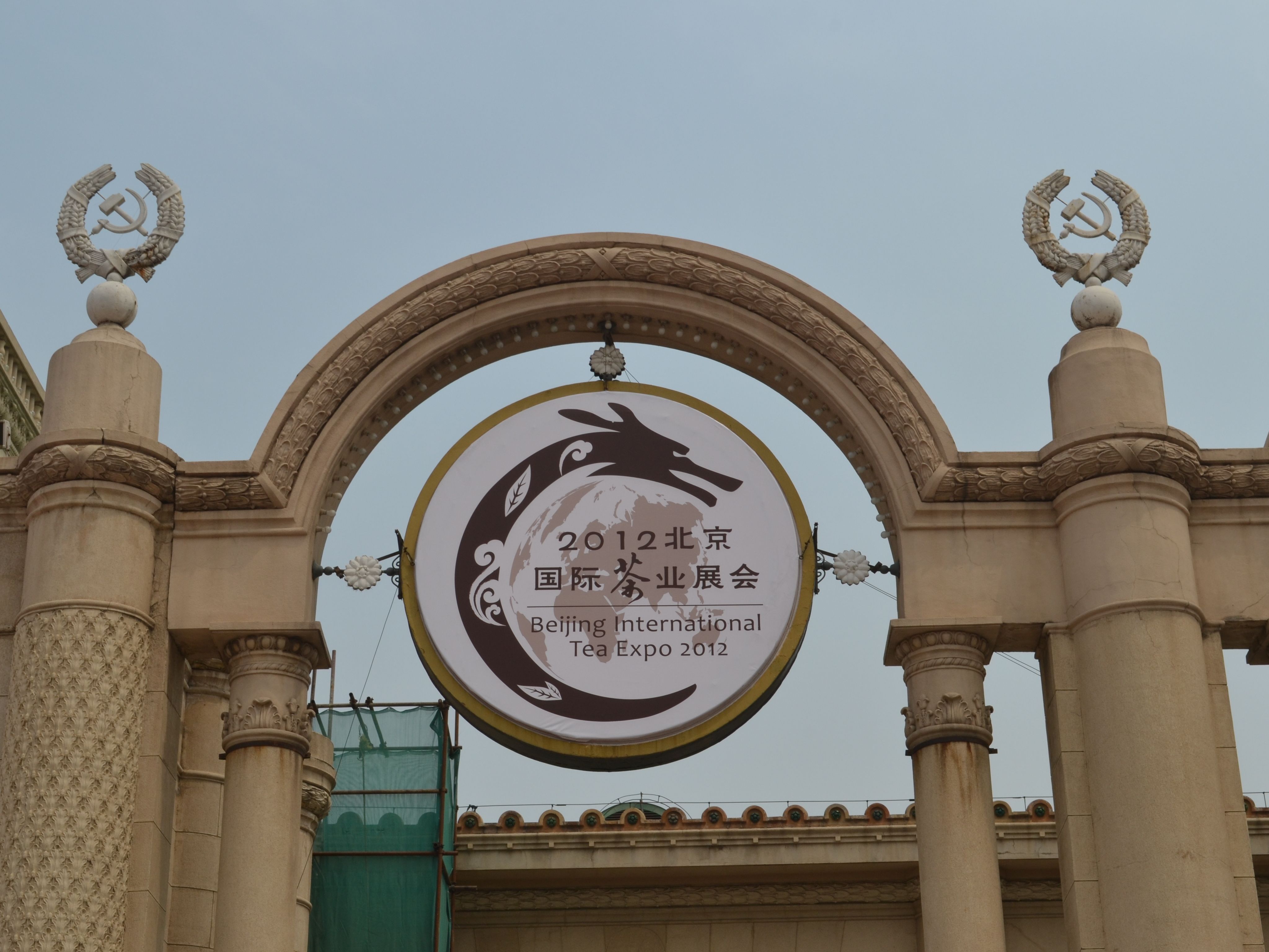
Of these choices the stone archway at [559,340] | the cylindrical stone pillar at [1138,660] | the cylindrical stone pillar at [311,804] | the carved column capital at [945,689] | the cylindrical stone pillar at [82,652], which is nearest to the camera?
the cylindrical stone pillar at [1138,660]

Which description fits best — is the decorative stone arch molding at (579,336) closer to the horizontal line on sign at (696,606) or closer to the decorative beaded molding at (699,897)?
the horizontal line on sign at (696,606)

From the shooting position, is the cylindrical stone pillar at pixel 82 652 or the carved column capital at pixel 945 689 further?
the carved column capital at pixel 945 689

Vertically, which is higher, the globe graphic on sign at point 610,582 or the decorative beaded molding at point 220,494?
the decorative beaded molding at point 220,494

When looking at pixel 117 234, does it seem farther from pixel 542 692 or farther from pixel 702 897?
pixel 702 897

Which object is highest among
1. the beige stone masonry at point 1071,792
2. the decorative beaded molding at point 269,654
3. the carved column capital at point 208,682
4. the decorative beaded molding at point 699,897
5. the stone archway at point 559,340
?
the stone archway at point 559,340

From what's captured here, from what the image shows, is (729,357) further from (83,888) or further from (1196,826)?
(83,888)

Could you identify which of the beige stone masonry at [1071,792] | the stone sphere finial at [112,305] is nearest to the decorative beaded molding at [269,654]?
the stone sphere finial at [112,305]

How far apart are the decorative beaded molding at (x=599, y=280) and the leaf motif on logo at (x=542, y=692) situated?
2.34m

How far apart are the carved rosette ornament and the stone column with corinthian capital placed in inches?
171

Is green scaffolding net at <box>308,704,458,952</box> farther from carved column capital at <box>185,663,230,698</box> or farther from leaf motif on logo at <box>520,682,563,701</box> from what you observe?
leaf motif on logo at <box>520,682,563,701</box>

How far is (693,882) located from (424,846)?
2947 mm

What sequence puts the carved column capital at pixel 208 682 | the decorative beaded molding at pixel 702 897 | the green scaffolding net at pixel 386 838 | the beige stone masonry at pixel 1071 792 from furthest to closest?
the decorative beaded molding at pixel 702 897 < the green scaffolding net at pixel 386 838 < the carved column capital at pixel 208 682 < the beige stone masonry at pixel 1071 792

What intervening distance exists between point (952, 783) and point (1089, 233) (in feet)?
14.8

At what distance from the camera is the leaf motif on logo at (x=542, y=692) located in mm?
14227
